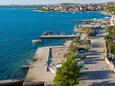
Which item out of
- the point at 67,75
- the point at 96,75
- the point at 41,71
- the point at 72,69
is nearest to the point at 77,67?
the point at 72,69

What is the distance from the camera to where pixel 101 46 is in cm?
7038

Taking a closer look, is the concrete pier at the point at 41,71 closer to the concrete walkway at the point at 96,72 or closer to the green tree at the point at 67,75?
the green tree at the point at 67,75

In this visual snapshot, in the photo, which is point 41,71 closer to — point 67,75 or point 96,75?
point 96,75

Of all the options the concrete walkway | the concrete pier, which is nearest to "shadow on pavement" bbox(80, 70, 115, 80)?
the concrete walkway

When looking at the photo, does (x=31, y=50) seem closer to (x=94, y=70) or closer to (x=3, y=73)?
(x=3, y=73)

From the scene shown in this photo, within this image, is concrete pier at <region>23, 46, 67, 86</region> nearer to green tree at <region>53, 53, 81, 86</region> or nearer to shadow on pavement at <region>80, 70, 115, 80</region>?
green tree at <region>53, 53, 81, 86</region>

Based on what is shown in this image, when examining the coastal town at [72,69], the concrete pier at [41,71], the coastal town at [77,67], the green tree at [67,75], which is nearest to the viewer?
the green tree at [67,75]

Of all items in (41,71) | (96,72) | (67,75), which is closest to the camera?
(67,75)

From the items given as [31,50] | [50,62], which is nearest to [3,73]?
[50,62]

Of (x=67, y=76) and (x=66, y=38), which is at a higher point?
(x=67, y=76)

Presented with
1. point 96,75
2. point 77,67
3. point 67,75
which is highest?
point 77,67

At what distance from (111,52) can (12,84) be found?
60.3 ft

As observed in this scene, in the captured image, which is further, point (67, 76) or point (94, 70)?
point (94, 70)

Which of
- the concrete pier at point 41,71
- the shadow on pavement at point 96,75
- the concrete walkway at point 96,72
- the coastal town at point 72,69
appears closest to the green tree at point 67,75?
the coastal town at point 72,69
